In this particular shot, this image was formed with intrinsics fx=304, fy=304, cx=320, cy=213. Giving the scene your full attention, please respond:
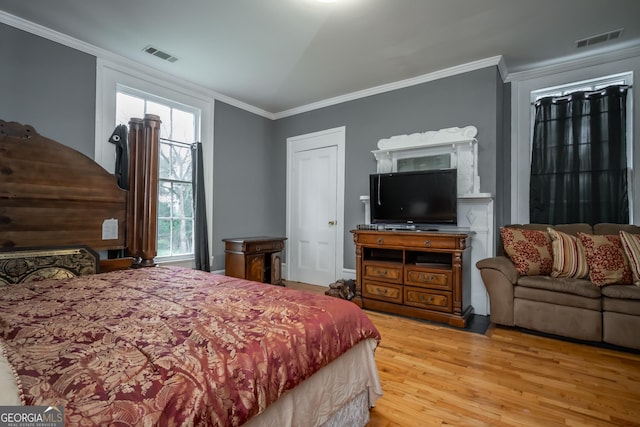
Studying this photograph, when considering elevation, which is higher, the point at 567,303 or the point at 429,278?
the point at 429,278

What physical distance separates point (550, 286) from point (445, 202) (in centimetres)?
120

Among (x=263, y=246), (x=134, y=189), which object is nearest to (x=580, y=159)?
(x=263, y=246)

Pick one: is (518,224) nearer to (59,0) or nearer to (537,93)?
(537,93)

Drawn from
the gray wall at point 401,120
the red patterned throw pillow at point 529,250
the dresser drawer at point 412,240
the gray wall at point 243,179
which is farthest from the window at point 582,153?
the gray wall at point 243,179

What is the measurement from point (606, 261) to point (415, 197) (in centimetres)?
173

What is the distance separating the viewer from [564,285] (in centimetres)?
262

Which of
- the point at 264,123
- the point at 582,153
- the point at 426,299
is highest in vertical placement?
the point at 264,123

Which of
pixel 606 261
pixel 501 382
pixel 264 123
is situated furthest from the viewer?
pixel 264 123

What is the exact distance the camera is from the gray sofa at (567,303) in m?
2.39

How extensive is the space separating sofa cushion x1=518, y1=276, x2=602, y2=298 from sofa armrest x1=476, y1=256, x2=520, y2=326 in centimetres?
10

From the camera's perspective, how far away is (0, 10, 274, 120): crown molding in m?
2.57

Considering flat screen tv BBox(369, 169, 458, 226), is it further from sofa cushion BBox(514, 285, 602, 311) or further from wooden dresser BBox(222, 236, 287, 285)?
wooden dresser BBox(222, 236, 287, 285)

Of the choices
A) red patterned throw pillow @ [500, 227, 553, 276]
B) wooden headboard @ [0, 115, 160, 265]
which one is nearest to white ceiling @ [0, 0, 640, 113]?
wooden headboard @ [0, 115, 160, 265]

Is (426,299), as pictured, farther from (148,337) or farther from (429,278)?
(148,337)
